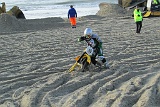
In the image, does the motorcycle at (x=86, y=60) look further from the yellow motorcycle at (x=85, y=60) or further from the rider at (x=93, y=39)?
the rider at (x=93, y=39)

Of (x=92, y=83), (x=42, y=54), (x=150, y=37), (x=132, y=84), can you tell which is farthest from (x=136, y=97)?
(x=150, y=37)

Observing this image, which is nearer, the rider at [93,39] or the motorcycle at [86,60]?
the rider at [93,39]

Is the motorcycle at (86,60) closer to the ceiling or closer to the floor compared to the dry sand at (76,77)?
closer to the ceiling

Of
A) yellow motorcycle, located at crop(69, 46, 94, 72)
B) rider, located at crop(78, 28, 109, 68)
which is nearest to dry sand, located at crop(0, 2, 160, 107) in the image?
yellow motorcycle, located at crop(69, 46, 94, 72)

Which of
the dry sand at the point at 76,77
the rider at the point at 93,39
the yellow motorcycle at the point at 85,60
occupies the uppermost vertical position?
the rider at the point at 93,39

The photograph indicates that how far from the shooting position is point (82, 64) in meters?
8.98

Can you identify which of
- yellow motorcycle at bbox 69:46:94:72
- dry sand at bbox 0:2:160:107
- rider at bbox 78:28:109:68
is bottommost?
dry sand at bbox 0:2:160:107

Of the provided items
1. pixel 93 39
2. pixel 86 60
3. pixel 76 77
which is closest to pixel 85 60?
pixel 86 60

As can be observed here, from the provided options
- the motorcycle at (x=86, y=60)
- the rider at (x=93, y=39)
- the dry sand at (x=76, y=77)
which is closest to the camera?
the dry sand at (x=76, y=77)

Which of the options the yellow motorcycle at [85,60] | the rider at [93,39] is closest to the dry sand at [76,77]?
the yellow motorcycle at [85,60]

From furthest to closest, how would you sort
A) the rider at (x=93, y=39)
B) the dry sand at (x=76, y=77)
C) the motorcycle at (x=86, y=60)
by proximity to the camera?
the motorcycle at (x=86, y=60) < the rider at (x=93, y=39) < the dry sand at (x=76, y=77)

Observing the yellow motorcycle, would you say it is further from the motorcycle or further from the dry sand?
the dry sand

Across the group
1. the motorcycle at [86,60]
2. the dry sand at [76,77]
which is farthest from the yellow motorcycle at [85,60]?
the dry sand at [76,77]

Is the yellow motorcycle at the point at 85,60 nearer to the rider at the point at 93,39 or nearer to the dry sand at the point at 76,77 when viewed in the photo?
the rider at the point at 93,39
